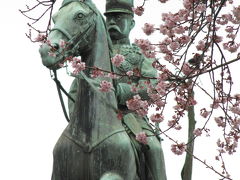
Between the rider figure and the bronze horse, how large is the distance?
14.4 inches

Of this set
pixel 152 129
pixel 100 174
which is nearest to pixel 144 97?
pixel 152 129

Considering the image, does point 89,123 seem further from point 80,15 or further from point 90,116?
point 80,15

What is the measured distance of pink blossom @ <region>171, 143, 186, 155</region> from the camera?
13.1 m

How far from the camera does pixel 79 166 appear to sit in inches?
524

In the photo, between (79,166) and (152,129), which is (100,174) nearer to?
(79,166)

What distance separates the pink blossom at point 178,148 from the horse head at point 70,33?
1.50 metres

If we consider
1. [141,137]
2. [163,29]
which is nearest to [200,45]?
[163,29]

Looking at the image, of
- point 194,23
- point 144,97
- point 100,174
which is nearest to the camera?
point 194,23

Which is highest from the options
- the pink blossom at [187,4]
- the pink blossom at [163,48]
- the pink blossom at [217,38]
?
the pink blossom at [187,4]

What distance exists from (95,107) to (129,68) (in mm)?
1118

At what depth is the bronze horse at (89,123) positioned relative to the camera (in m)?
13.3

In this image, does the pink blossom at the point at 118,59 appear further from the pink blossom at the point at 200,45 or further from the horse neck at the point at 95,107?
the pink blossom at the point at 200,45

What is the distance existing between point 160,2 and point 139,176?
216 centimetres

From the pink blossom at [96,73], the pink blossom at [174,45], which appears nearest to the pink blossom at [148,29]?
the pink blossom at [174,45]
